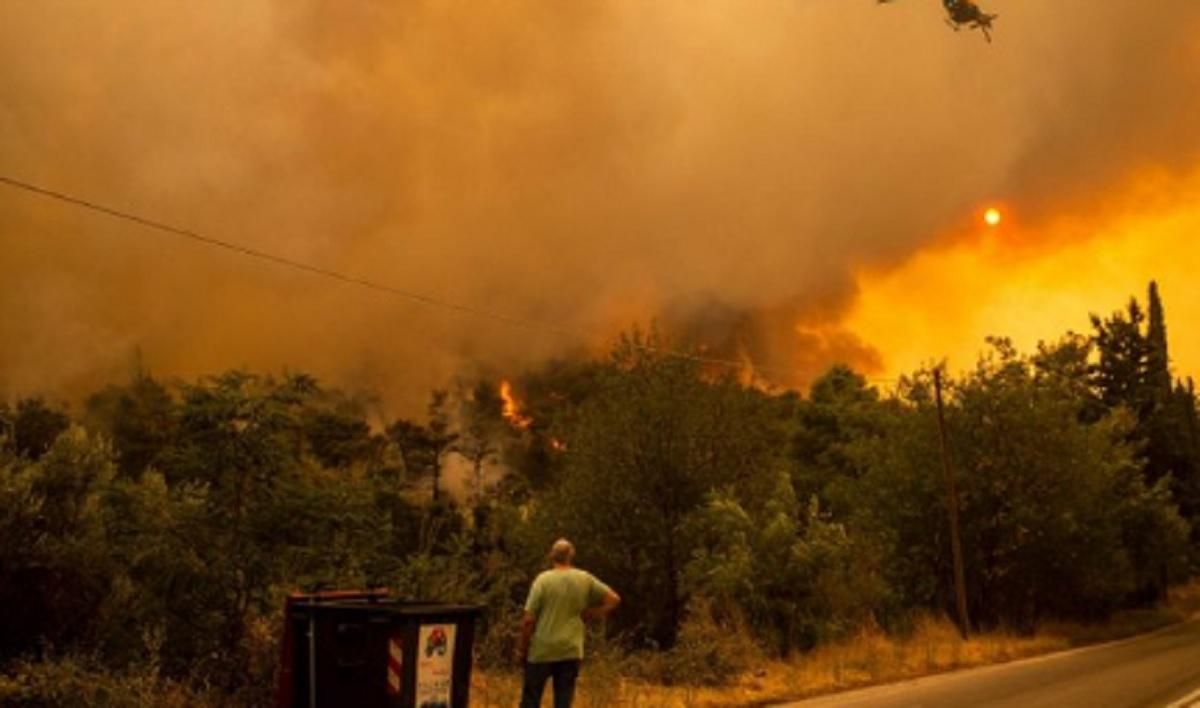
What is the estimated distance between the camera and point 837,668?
643 inches

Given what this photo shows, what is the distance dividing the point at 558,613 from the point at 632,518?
12.2 meters

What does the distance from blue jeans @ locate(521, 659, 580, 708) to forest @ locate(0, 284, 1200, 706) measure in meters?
3.45

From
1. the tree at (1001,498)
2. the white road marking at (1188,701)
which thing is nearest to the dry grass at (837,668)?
the tree at (1001,498)

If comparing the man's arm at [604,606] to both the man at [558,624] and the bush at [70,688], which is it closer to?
the man at [558,624]

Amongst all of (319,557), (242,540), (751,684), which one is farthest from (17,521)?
(751,684)

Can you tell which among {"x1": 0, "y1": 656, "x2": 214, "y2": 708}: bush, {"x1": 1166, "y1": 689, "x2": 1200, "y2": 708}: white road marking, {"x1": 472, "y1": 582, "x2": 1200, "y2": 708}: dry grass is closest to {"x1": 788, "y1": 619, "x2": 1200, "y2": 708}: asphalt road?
{"x1": 1166, "y1": 689, "x2": 1200, "y2": 708}: white road marking

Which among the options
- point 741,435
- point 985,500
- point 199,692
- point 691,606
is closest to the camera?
point 199,692

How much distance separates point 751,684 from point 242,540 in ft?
25.5

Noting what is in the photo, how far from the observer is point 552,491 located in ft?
71.4

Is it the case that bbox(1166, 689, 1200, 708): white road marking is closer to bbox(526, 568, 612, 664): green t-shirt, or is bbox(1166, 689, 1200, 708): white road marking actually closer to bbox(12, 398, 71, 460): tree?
bbox(526, 568, 612, 664): green t-shirt

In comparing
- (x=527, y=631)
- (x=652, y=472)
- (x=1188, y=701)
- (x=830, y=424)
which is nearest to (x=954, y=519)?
(x=652, y=472)

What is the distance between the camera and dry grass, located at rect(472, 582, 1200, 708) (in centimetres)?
1223

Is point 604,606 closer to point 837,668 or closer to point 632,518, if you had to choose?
point 837,668

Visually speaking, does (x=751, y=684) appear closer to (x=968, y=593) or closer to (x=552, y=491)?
(x=552, y=491)
